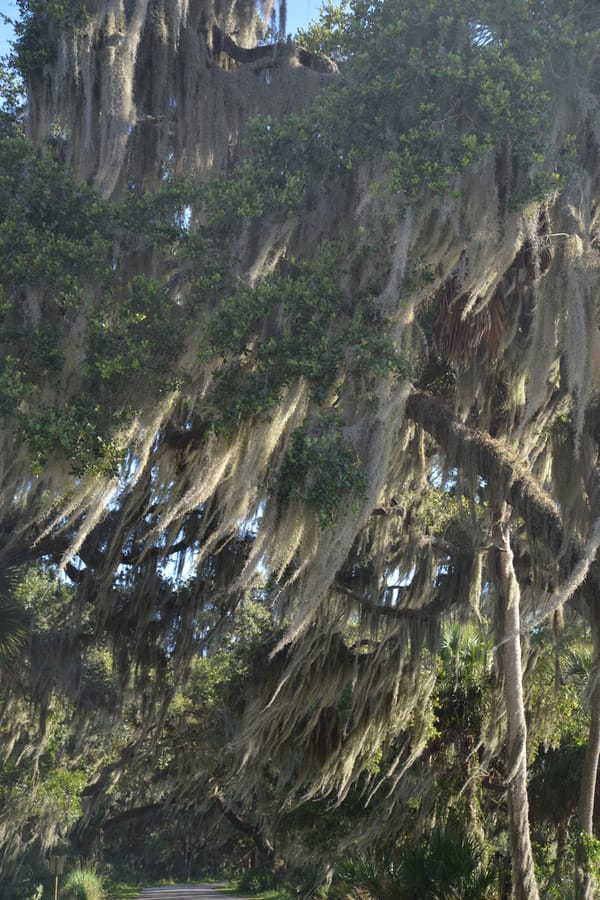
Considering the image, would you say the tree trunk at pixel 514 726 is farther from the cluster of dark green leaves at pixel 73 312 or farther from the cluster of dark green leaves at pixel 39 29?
the cluster of dark green leaves at pixel 39 29

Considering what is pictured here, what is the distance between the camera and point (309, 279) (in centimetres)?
652

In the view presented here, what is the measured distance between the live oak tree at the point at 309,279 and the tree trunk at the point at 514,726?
0.09ft

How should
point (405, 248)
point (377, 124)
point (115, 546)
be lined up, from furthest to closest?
1. point (115, 546)
2. point (377, 124)
3. point (405, 248)

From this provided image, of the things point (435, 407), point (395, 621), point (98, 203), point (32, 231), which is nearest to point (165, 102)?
point (98, 203)

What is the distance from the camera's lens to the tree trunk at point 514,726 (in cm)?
736

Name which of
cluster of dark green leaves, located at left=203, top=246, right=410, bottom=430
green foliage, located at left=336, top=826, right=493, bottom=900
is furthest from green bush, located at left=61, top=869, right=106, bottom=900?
cluster of dark green leaves, located at left=203, top=246, right=410, bottom=430

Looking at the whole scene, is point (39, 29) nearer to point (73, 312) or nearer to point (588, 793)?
point (73, 312)

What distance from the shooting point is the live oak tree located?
6.25 m

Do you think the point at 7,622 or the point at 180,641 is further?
the point at 180,641

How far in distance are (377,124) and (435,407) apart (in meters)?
2.16

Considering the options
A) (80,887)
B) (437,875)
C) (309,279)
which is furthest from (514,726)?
(80,887)

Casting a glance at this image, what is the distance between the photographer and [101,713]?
47.2 feet

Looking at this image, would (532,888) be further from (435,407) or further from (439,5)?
(439,5)

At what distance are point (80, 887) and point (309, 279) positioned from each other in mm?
20519
